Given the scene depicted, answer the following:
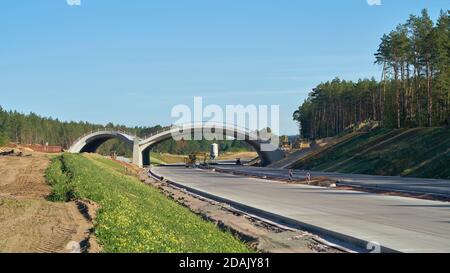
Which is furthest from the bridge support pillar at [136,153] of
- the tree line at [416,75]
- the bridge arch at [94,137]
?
the tree line at [416,75]

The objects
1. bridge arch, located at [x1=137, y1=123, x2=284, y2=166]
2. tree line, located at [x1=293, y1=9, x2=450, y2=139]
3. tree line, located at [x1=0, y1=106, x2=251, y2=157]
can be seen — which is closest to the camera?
tree line, located at [x1=293, y1=9, x2=450, y2=139]

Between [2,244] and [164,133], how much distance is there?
3622 inches

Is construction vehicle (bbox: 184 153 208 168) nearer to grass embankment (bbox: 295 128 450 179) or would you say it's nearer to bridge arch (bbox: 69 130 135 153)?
bridge arch (bbox: 69 130 135 153)

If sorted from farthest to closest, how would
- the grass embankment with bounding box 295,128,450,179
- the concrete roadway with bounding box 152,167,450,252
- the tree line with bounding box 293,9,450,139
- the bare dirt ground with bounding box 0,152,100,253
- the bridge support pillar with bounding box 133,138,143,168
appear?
1. the bridge support pillar with bounding box 133,138,143,168
2. the tree line with bounding box 293,9,450,139
3. the grass embankment with bounding box 295,128,450,179
4. the concrete roadway with bounding box 152,167,450,252
5. the bare dirt ground with bounding box 0,152,100,253

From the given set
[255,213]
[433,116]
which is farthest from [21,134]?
[255,213]

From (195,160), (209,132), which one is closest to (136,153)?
(195,160)

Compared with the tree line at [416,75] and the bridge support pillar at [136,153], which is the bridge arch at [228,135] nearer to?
the bridge support pillar at [136,153]

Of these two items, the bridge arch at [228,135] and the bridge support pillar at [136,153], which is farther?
the bridge support pillar at [136,153]

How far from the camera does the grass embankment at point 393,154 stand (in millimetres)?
48781

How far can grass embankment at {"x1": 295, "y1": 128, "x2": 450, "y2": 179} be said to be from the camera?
A: 1921 inches

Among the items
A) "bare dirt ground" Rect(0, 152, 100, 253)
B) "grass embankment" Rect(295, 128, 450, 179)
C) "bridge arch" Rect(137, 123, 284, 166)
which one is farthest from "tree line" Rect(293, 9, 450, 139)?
"bare dirt ground" Rect(0, 152, 100, 253)

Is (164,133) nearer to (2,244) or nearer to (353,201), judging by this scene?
(353,201)

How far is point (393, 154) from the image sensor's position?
188ft

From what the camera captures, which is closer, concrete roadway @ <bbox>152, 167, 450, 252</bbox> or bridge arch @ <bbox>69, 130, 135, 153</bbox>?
concrete roadway @ <bbox>152, 167, 450, 252</bbox>
